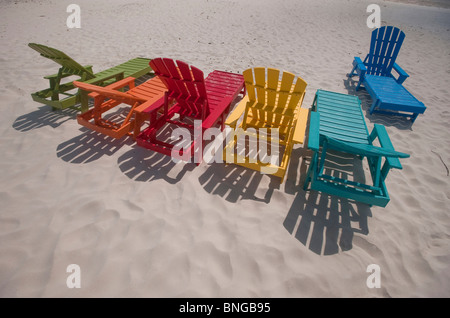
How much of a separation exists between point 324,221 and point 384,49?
5015 mm

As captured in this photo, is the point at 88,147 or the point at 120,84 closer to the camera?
the point at 88,147

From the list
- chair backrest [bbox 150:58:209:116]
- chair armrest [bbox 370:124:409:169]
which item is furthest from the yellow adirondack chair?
chair armrest [bbox 370:124:409:169]

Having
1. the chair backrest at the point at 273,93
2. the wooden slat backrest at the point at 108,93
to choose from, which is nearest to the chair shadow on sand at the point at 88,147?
the wooden slat backrest at the point at 108,93

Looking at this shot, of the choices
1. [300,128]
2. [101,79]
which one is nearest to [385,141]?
[300,128]

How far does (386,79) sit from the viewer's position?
16.3 ft

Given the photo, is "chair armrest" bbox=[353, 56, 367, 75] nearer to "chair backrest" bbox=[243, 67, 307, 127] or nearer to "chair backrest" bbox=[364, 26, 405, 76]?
"chair backrest" bbox=[364, 26, 405, 76]

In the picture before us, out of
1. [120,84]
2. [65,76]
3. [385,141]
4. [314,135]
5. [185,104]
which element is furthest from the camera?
[65,76]

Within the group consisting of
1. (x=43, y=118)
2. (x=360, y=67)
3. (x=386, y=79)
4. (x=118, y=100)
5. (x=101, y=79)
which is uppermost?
(x=360, y=67)

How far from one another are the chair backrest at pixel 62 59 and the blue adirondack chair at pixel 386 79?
17.0 ft

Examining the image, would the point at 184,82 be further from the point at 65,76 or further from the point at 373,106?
the point at 373,106

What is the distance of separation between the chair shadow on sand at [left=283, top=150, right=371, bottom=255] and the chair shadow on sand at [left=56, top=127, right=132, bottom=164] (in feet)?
8.32

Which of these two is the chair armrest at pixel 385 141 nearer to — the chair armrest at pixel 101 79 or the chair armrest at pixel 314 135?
the chair armrest at pixel 314 135

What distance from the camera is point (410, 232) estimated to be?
2.37 meters

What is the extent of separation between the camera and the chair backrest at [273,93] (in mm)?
2707
